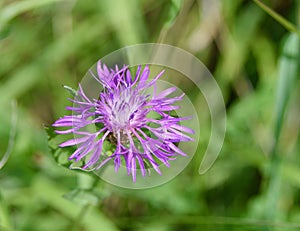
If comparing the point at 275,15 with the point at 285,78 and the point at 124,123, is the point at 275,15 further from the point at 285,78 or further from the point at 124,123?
the point at 124,123

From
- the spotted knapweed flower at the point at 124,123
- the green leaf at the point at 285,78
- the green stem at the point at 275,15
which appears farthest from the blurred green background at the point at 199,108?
the spotted knapweed flower at the point at 124,123

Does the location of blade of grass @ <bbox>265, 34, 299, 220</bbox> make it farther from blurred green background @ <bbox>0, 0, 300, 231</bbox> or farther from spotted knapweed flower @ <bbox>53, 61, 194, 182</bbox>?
spotted knapweed flower @ <bbox>53, 61, 194, 182</bbox>

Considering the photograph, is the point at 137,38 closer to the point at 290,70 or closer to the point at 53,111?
the point at 53,111

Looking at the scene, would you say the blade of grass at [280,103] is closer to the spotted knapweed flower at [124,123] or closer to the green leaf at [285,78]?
the green leaf at [285,78]

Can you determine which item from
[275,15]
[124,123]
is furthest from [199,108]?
[124,123]

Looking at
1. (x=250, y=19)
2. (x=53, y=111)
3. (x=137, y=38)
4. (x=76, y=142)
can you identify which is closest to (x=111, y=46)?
(x=137, y=38)

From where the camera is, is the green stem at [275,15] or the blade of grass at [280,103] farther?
the blade of grass at [280,103]
